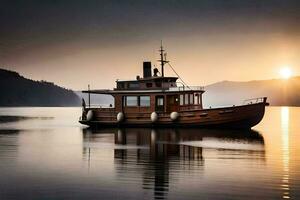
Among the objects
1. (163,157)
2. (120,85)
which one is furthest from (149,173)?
(120,85)

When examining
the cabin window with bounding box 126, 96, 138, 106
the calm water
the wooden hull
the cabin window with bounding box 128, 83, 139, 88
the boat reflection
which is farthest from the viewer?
the cabin window with bounding box 128, 83, 139, 88

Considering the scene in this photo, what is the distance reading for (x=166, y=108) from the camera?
34.1m

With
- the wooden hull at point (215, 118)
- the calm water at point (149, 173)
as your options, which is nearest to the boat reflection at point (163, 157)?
the calm water at point (149, 173)

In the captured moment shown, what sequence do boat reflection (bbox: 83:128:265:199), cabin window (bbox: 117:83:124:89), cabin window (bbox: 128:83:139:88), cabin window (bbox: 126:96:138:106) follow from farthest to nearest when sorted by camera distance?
cabin window (bbox: 117:83:124:89) < cabin window (bbox: 128:83:139:88) < cabin window (bbox: 126:96:138:106) < boat reflection (bbox: 83:128:265:199)

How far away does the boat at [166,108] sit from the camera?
32.9 meters

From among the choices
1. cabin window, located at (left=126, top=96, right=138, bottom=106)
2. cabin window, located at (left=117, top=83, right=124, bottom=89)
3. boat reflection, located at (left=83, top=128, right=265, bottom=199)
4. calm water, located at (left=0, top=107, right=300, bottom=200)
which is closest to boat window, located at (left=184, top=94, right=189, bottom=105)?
cabin window, located at (left=126, top=96, right=138, bottom=106)

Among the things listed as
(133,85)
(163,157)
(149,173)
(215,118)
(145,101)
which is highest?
(133,85)

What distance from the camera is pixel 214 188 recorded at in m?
12.0

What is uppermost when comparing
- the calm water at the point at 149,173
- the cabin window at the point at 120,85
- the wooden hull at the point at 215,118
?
the cabin window at the point at 120,85

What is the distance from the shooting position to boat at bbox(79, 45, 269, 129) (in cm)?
3288

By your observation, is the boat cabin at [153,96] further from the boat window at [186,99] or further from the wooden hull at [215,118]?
the wooden hull at [215,118]

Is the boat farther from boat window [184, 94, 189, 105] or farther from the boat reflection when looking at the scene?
the boat reflection

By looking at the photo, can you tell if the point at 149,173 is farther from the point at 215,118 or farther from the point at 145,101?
the point at 145,101

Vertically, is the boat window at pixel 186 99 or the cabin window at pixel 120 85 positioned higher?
the cabin window at pixel 120 85
